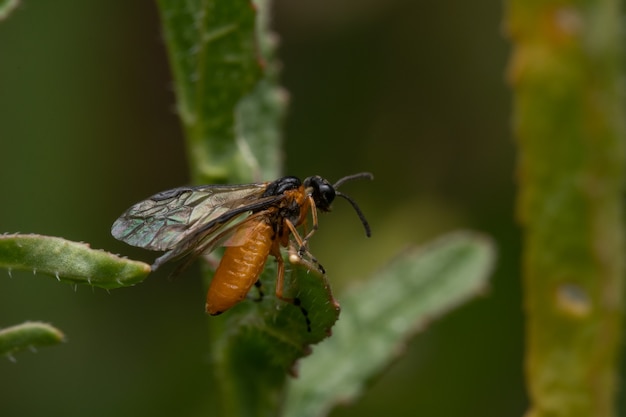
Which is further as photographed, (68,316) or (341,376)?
(68,316)

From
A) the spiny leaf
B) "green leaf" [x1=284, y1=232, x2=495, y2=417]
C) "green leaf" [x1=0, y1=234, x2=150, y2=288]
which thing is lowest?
"green leaf" [x1=284, y1=232, x2=495, y2=417]

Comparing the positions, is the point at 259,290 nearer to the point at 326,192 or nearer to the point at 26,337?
the point at 326,192

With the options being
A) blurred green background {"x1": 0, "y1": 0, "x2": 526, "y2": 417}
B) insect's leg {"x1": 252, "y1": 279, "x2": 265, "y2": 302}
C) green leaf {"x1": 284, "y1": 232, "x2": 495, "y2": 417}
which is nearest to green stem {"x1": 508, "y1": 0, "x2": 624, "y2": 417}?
green leaf {"x1": 284, "y1": 232, "x2": 495, "y2": 417}

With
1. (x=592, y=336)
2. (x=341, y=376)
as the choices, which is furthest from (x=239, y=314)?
(x=592, y=336)

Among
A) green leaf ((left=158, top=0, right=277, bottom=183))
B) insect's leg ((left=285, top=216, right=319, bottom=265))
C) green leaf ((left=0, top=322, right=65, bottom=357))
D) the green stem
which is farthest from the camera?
insect's leg ((left=285, top=216, right=319, bottom=265))

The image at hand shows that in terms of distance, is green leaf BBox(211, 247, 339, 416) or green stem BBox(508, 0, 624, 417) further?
green stem BBox(508, 0, 624, 417)

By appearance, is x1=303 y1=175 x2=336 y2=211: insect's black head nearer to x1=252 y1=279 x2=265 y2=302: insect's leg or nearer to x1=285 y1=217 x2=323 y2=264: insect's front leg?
x1=285 y1=217 x2=323 y2=264: insect's front leg

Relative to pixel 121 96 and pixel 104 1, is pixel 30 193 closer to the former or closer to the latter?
pixel 121 96

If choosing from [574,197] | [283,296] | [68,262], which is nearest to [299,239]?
[283,296]
